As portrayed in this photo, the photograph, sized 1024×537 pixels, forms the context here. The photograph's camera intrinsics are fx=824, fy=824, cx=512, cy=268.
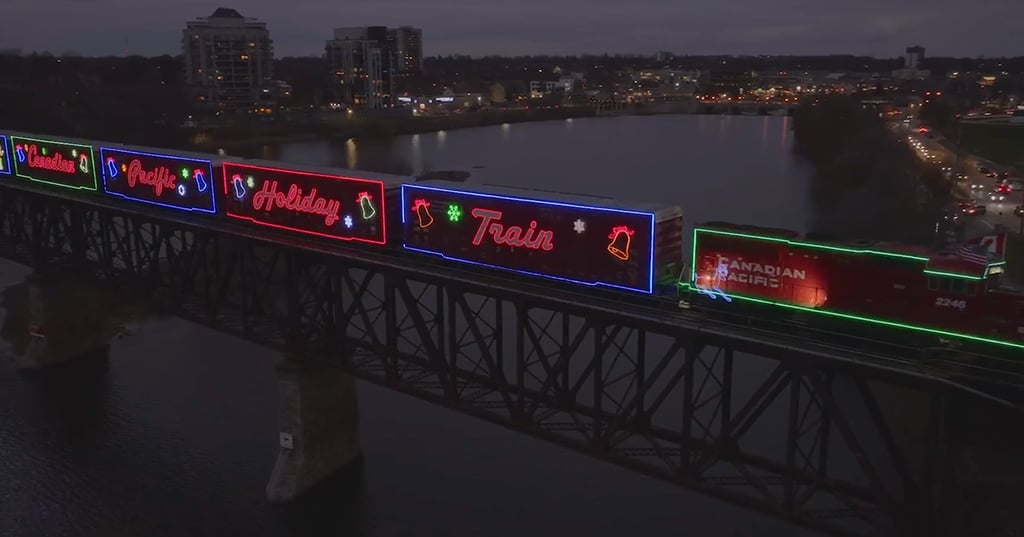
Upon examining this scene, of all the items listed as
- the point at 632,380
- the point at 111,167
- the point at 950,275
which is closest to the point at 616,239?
the point at 632,380

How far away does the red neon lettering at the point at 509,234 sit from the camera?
21594 mm

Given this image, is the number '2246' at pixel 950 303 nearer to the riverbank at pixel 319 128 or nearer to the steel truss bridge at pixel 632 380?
the steel truss bridge at pixel 632 380

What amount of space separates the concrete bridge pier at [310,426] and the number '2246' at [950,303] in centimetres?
1780

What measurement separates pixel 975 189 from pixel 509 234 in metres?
70.2

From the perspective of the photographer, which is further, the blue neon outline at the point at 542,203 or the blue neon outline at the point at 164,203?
the blue neon outline at the point at 164,203

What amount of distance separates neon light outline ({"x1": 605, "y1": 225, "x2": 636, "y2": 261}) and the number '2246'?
6893 millimetres

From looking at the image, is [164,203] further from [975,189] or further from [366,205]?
[975,189]

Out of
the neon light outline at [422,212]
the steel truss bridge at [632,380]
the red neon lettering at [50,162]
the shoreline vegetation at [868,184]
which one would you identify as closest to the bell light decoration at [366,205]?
→ the steel truss bridge at [632,380]

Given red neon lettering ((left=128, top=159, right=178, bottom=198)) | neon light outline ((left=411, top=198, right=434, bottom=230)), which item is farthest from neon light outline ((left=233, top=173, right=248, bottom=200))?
neon light outline ((left=411, top=198, right=434, bottom=230))

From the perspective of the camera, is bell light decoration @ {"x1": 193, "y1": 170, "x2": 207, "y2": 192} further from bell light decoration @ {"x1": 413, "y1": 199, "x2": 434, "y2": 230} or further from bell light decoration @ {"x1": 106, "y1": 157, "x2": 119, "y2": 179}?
bell light decoration @ {"x1": 413, "y1": 199, "x2": 434, "y2": 230}

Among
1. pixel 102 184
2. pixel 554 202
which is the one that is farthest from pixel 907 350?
pixel 102 184

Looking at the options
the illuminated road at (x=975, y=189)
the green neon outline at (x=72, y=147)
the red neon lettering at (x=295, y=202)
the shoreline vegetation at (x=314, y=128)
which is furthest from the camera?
the shoreline vegetation at (x=314, y=128)

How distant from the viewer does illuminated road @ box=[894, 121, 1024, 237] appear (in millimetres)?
64750

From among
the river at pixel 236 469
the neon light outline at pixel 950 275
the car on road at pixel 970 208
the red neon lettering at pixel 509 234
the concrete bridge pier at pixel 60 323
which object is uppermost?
the red neon lettering at pixel 509 234
